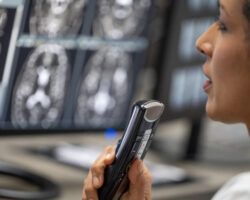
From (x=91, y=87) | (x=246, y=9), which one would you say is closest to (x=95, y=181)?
(x=246, y=9)

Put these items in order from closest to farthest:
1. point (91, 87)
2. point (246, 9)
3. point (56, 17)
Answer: point (246, 9) → point (56, 17) → point (91, 87)

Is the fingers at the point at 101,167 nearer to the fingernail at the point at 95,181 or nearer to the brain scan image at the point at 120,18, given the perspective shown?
the fingernail at the point at 95,181

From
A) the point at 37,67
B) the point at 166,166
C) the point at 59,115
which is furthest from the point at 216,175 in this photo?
the point at 37,67

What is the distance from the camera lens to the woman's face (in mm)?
1004

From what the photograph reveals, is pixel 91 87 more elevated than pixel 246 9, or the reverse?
pixel 246 9

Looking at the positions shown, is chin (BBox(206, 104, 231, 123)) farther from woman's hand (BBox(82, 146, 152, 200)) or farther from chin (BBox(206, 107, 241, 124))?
woman's hand (BBox(82, 146, 152, 200))

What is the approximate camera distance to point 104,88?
58.5 inches

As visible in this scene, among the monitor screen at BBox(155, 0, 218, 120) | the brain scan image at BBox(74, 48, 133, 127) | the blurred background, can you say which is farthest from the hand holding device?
the monitor screen at BBox(155, 0, 218, 120)

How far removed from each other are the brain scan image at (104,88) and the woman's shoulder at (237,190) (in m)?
0.43

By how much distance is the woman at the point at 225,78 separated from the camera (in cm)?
100

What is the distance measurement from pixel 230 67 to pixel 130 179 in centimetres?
22

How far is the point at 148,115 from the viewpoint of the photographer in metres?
0.99

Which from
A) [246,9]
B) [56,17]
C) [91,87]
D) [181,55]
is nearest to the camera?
[246,9]

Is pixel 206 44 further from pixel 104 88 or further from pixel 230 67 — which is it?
pixel 104 88
